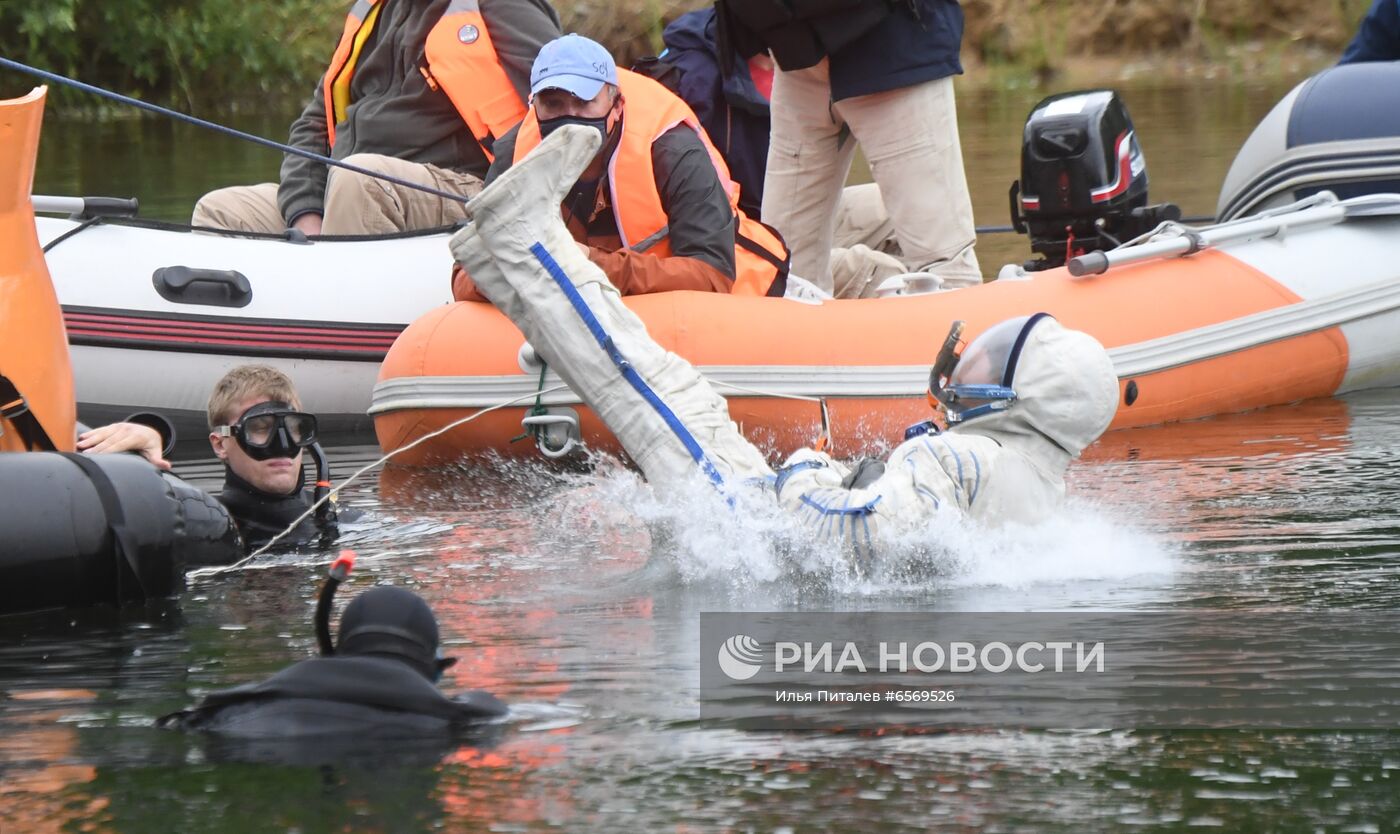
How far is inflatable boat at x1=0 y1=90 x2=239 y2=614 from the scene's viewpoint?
429 cm

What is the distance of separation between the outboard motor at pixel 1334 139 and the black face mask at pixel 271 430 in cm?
416

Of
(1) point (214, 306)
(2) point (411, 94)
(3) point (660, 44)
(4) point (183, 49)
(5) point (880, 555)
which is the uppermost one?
(3) point (660, 44)

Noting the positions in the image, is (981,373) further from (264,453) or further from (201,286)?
(201,286)

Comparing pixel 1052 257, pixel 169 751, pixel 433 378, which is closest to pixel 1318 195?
pixel 1052 257

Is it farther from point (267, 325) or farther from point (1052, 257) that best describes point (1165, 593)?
point (267, 325)

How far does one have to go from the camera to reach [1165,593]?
14.4ft

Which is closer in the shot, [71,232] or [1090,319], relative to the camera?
[1090,319]

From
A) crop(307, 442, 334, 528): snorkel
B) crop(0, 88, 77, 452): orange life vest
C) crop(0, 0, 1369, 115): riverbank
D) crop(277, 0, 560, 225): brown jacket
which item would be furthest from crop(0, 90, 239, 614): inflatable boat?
crop(0, 0, 1369, 115): riverbank

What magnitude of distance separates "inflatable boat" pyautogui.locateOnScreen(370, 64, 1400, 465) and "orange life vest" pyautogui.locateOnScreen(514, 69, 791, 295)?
247 mm

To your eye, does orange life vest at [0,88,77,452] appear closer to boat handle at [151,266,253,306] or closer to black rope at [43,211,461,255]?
boat handle at [151,266,253,306]

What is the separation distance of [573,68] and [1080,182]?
6.35 ft

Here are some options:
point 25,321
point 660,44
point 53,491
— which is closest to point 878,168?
point 25,321

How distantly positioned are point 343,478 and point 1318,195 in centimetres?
364

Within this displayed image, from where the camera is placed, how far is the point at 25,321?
15.1 ft
